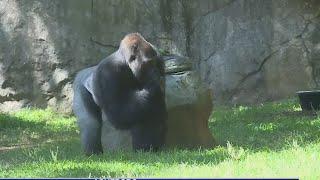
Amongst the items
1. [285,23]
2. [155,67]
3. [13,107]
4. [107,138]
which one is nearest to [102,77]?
[155,67]

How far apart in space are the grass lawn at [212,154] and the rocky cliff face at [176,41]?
6.49 ft

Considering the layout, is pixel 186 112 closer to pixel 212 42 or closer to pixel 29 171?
pixel 29 171

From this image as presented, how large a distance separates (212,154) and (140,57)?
1240 millimetres

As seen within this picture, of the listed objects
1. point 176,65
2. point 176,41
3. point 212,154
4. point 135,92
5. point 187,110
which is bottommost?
point 212,154

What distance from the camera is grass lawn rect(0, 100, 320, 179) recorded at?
4676 mm

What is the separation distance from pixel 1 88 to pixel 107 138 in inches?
200

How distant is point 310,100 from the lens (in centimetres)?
910

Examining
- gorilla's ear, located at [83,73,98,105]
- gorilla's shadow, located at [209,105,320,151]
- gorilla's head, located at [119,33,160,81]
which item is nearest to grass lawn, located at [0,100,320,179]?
gorilla's shadow, located at [209,105,320,151]

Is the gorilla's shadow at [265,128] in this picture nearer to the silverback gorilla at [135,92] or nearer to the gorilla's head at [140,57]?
the silverback gorilla at [135,92]

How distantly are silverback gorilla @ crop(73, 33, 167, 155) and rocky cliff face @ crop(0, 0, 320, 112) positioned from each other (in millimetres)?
5290

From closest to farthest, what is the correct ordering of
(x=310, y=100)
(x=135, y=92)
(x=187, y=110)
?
(x=135, y=92)
(x=187, y=110)
(x=310, y=100)

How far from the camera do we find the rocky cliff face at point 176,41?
11508 mm

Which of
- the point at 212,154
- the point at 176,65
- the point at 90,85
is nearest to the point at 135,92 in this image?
the point at 90,85

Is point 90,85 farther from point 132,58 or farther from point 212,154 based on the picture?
point 212,154
